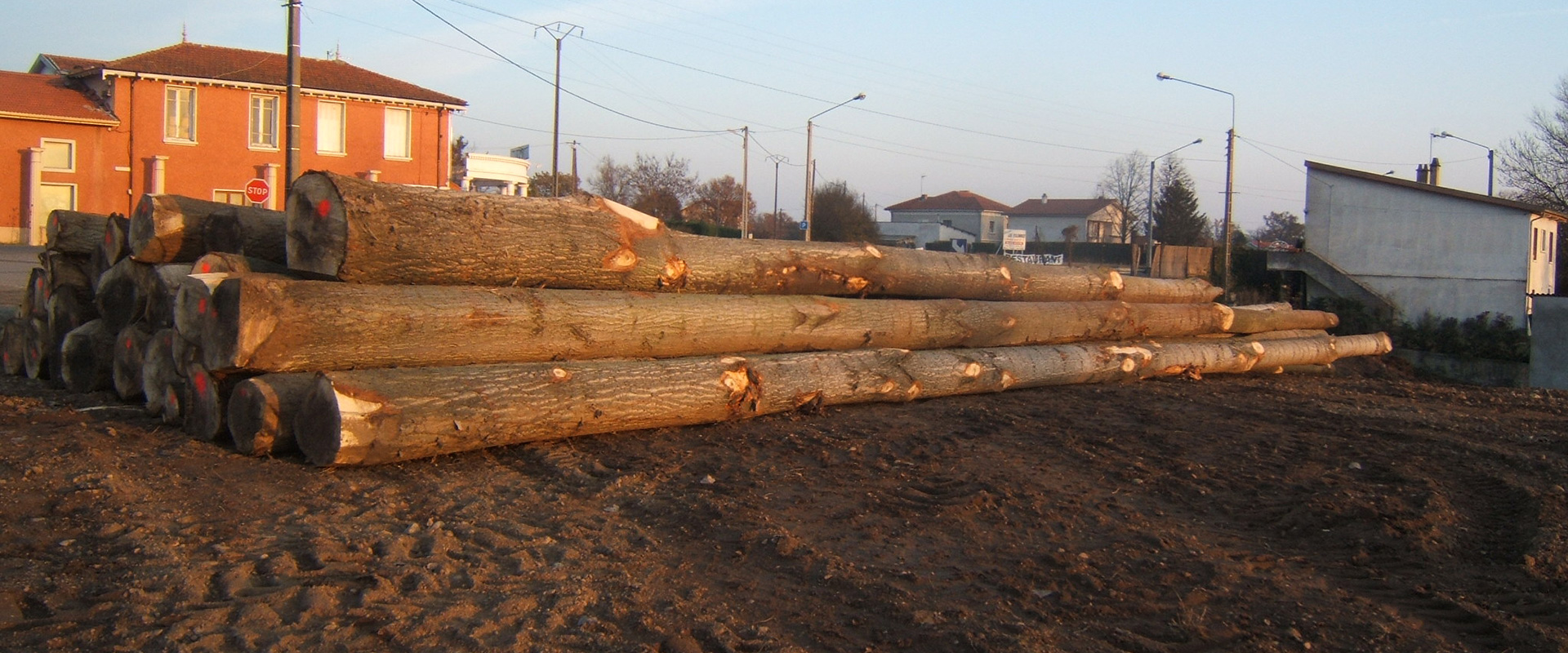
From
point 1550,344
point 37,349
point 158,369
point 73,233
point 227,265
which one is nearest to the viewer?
point 227,265

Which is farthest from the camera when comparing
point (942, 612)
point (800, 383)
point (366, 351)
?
point (800, 383)

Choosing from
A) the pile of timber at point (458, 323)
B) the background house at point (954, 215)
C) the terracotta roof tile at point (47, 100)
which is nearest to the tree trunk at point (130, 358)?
the pile of timber at point (458, 323)

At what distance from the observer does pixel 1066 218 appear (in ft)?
266

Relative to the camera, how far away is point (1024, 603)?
4.37 metres

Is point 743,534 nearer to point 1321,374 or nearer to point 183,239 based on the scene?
point 183,239

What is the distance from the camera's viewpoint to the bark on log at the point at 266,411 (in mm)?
5945

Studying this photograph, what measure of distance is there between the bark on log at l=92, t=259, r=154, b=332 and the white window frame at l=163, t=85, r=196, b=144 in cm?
2685

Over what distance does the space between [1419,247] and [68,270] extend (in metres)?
28.0

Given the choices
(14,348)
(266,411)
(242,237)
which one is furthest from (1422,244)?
(14,348)

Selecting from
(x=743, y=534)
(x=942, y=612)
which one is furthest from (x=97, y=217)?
(x=942, y=612)

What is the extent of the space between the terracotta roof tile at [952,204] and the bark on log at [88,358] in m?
74.5

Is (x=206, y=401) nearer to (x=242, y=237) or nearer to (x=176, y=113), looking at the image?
(x=242, y=237)

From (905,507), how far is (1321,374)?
11.0 meters

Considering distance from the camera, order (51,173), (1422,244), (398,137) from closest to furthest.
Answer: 1. (1422,244)
2. (51,173)
3. (398,137)
